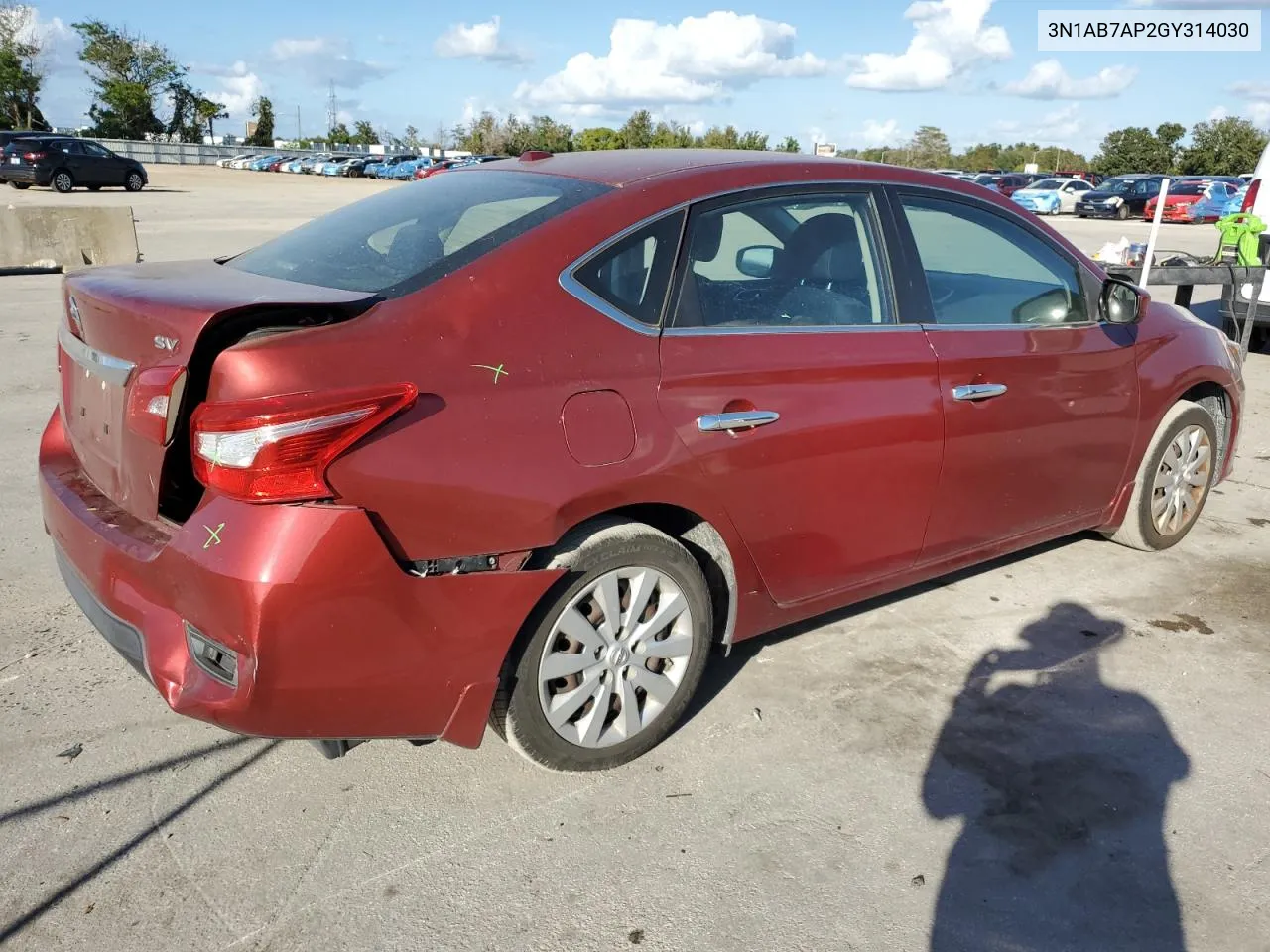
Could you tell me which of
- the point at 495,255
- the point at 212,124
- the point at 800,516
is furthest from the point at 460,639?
the point at 212,124

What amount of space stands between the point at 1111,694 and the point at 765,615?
130 centimetres

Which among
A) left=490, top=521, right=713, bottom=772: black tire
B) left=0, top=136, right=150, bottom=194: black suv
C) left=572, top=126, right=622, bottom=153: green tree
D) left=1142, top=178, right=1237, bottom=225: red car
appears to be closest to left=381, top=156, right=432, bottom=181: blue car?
left=572, top=126, right=622, bottom=153: green tree

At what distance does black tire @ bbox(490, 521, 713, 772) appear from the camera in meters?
2.83

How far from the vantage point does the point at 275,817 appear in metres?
2.88

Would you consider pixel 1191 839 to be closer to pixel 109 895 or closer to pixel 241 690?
pixel 241 690

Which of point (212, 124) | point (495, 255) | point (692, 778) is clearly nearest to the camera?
point (495, 255)

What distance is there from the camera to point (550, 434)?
271 centimetres

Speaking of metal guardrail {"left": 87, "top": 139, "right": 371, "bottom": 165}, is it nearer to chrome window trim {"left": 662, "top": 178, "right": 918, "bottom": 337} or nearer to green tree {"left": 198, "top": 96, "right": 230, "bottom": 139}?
green tree {"left": 198, "top": 96, "right": 230, "bottom": 139}

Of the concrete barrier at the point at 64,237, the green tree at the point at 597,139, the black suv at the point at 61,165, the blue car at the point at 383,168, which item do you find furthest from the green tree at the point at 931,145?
the concrete barrier at the point at 64,237

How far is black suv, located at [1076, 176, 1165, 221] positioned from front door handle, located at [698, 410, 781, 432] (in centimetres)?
4008

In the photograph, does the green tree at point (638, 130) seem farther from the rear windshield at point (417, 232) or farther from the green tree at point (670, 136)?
the rear windshield at point (417, 232)

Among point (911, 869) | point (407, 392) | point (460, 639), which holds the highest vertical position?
point (407, 392)

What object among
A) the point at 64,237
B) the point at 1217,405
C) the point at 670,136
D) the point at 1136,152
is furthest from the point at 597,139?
the point at 1217,405

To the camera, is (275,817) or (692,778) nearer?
(275,817)
